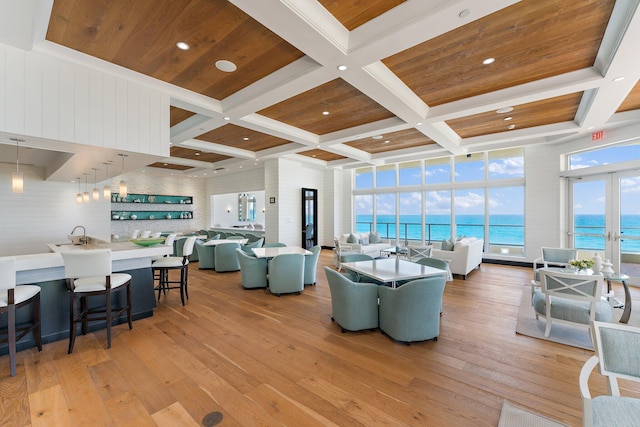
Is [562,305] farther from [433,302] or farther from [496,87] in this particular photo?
[496,87]

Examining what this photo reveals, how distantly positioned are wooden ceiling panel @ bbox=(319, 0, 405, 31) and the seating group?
2632 millimetres

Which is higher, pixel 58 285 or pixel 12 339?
pixel 58 285

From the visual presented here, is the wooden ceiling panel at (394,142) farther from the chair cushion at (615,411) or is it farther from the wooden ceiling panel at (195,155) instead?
the chair cushion at (615,411)

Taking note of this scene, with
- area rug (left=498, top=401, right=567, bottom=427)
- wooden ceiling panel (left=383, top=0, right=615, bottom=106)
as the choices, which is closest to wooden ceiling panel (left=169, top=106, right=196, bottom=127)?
wooden ceiling panel (left=383, top=0, right=615, bottom=106)

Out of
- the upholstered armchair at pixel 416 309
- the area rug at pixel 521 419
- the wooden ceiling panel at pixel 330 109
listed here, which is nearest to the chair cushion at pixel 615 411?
the area rug at pixel 521 419

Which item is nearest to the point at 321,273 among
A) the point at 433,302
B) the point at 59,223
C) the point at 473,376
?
the point at 433,302

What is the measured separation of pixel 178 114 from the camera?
5098 millimetres

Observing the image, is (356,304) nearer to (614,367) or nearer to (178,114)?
(614,367)

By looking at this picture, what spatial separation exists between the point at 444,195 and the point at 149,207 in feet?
33.9

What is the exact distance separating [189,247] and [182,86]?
2542mm

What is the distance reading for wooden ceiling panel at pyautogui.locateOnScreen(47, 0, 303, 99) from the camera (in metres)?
2.35

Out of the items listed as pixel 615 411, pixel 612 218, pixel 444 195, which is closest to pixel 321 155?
pixel 444 195

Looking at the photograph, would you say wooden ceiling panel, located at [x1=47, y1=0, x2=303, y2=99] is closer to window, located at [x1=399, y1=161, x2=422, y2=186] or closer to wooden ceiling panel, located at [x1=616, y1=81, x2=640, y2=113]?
wooden ceiling panel, located at [x1=616, y1=81, x2=640, y2=113]

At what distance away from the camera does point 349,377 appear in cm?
241
